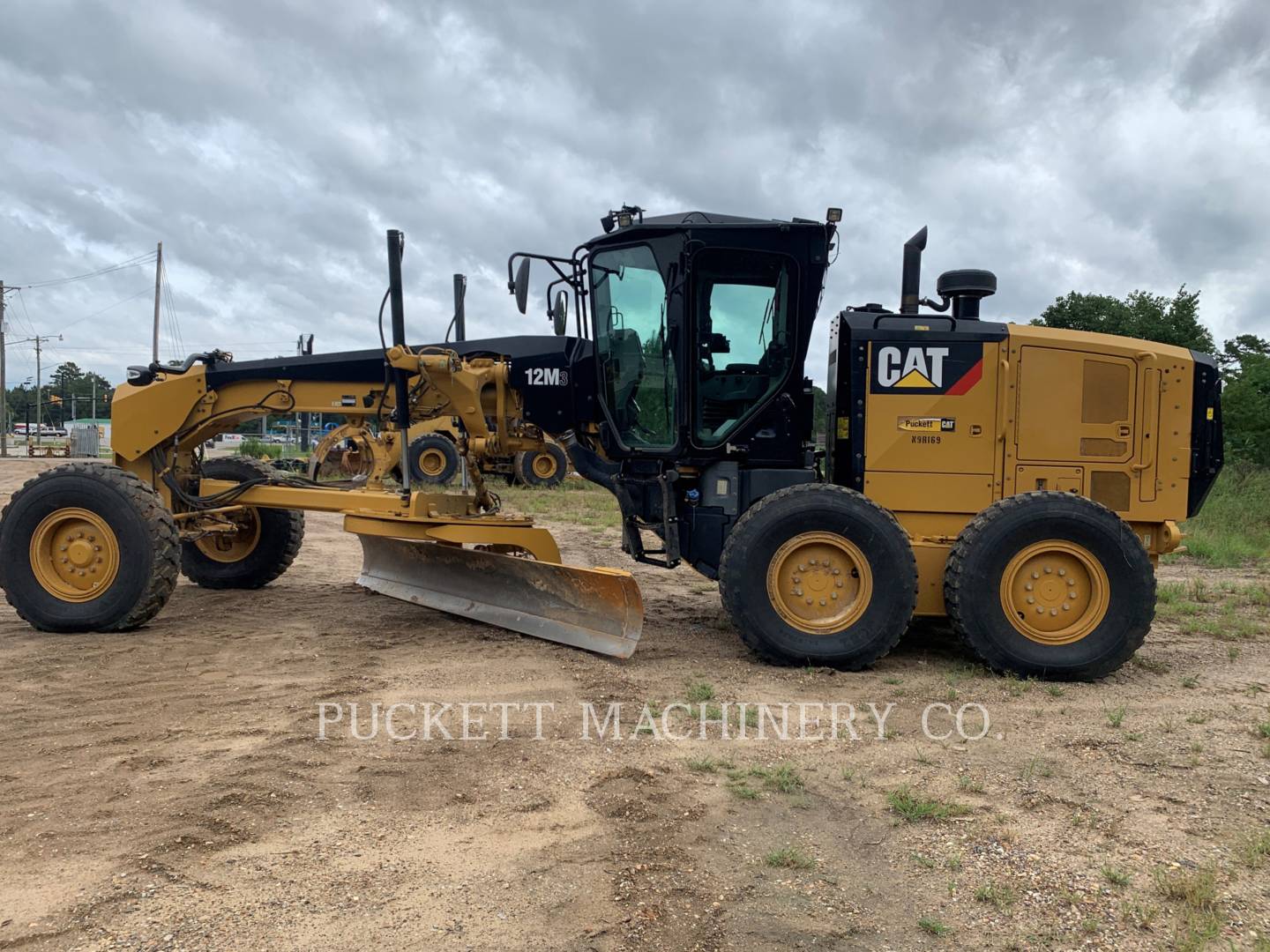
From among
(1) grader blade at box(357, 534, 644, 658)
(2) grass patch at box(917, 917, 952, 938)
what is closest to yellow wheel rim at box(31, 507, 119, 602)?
(1) grader blade at box(357, 534, 644, 658)

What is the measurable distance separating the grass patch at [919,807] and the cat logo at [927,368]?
3.04 m

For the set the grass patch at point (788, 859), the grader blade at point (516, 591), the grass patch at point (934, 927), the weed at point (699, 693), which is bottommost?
the grass patch at point (934, 927)

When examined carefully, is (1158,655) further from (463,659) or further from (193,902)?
(193,902)

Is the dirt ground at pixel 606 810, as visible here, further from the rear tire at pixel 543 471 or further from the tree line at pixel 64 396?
the tree line at pixel 64 396

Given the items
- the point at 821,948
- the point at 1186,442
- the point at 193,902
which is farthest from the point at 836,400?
the point at 193,902

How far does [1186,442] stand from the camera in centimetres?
584

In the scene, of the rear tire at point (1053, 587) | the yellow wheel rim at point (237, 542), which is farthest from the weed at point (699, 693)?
the yellow wheel rim at point (237, 542)

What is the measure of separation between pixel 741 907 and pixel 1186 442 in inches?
188

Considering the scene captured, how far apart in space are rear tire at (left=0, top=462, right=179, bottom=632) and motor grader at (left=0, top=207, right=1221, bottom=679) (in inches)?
0.5

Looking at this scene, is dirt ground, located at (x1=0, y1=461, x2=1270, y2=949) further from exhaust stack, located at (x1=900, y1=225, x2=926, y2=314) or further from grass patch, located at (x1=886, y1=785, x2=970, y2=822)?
exhaust stack, located at (x1=900, y1=225, x2=926, y2=314)

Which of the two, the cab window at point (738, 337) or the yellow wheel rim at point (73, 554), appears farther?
the cab window at point (738, 337)

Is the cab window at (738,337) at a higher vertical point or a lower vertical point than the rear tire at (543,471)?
higher

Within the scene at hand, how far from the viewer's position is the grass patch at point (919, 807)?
11.1ft

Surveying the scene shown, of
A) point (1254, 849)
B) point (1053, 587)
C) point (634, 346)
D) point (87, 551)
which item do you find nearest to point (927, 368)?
point (1053, 587)
